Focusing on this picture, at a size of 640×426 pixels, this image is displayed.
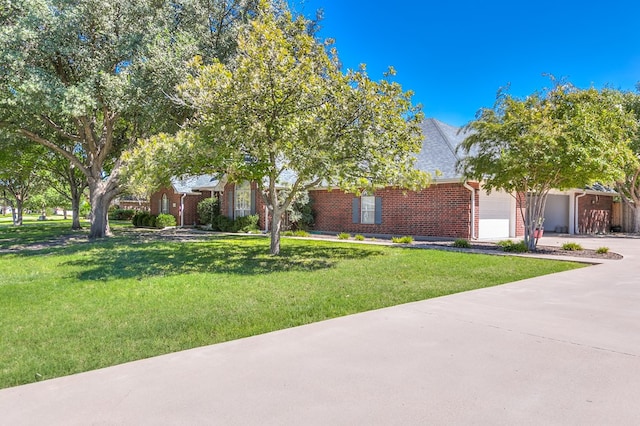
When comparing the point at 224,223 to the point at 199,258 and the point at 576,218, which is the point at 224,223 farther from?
the point at 576,218

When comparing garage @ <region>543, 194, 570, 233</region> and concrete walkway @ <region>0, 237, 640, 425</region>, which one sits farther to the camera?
garage @ <region>543, 194, 570, 233</region>

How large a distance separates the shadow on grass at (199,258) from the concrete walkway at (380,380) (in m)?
4.91

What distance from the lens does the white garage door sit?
17.5 meters

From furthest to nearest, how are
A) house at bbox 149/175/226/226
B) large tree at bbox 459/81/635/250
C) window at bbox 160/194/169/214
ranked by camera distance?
window at bbox 160/194/169/214
house at bbox 149/175/226/226
large tree at bbox 459/81/635/250

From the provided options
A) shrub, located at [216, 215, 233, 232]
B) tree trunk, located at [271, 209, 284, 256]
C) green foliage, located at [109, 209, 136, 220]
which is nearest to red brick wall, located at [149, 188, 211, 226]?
shrub, located at [216, 215, 233, 232]

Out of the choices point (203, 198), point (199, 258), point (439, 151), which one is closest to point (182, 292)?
point (199, 258)

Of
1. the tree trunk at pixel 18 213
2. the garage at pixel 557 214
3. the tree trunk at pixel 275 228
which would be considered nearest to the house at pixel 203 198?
the tree trunk at pixel 275 228

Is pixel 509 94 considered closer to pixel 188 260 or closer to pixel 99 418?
pixel 188 260

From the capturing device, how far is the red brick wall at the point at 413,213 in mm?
16547

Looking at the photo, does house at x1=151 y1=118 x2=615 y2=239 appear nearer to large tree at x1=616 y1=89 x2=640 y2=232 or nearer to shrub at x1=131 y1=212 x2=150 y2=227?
large tree at x1=616 y1=89 x2=640 y2=232

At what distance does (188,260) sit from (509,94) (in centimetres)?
1110

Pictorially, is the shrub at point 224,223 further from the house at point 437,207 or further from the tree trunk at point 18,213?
the tree trunk at point 18,213

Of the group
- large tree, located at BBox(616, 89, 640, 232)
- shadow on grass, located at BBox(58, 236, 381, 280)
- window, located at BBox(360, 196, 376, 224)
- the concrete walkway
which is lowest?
the concrete walkway

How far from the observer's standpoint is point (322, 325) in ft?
17.0
